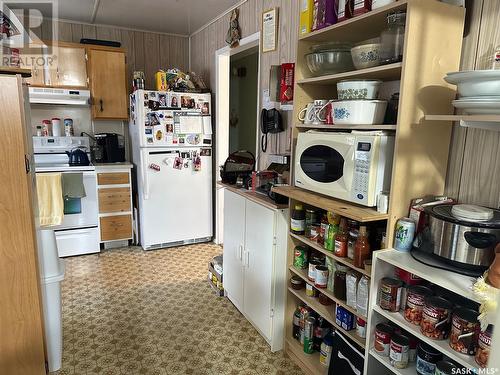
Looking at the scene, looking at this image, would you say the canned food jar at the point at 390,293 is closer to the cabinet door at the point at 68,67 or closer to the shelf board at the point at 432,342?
the shelf board at the point at 432,342

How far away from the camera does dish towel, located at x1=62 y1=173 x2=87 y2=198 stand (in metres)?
3.35

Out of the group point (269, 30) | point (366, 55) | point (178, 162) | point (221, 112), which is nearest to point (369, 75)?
point (366, 55)

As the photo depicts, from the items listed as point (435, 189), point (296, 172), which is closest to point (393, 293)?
point (435, 189)

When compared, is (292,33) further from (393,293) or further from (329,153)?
(393,293)

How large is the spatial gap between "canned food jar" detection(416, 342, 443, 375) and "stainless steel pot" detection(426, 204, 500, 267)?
0.35 m

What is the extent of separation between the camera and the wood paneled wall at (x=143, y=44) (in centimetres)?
392

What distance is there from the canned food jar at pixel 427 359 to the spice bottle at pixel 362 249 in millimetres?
387

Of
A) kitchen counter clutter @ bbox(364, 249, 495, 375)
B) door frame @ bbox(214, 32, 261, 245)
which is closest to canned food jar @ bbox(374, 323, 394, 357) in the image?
kitchen counter clutter @ bbox(364, 249, 495, 375)

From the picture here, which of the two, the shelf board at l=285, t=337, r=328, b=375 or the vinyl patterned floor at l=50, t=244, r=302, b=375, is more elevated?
the shelf board at l=285, t=337, r=328, b=375

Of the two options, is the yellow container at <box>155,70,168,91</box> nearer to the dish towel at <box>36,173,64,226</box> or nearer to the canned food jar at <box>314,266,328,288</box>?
the dish towel at <box>36,173,64,226</box>

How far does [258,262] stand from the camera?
2242mm

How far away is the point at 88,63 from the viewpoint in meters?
3.72

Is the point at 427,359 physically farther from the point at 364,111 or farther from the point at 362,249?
the point at 364,111

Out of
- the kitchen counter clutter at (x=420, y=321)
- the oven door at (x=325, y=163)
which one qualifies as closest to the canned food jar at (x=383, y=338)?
the kitchen counter clutter at (x=420, y=321)
